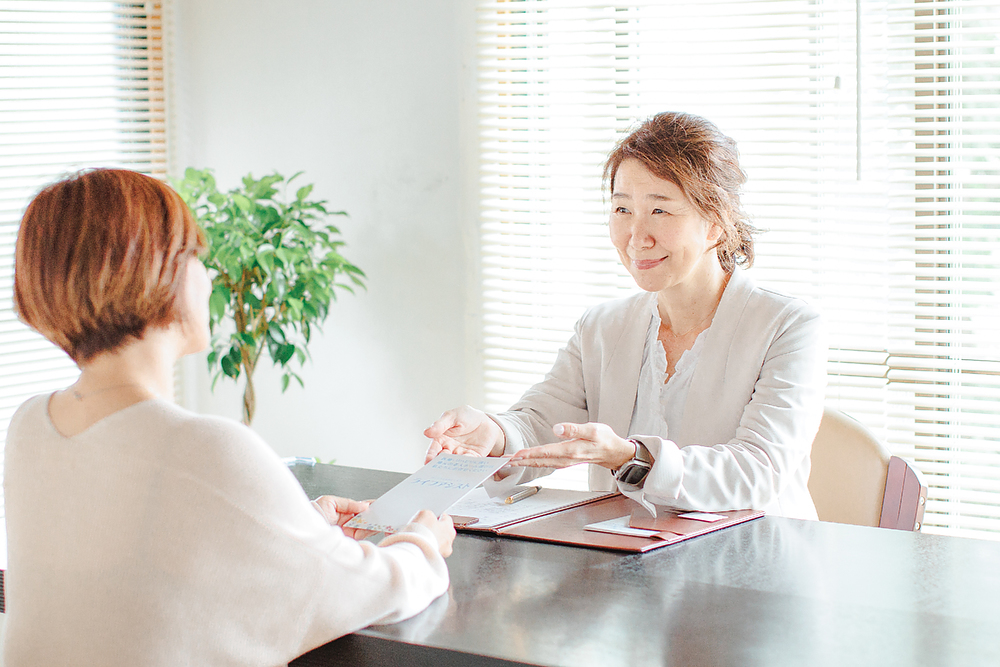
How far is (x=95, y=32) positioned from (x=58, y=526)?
3.09 m

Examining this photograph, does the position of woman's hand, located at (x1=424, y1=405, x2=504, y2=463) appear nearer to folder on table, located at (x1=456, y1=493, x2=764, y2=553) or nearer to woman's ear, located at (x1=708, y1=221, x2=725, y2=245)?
folder on table, located at (x1=456, y1=493, x2=764, y2=553)

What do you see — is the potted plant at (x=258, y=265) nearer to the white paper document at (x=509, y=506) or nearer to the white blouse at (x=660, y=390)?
the white blouse at (x=660, y=390)

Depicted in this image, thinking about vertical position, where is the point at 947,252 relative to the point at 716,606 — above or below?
above

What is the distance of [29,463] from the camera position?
1.10 metres

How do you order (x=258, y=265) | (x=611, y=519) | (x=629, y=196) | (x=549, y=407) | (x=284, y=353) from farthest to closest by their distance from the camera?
1. (x=284, y=353)
2. (x=258, y=265)
3. (x=549, y=407)
4. (x=629, y=196)
5. (x=611, y=519)

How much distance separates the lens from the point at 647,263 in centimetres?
203

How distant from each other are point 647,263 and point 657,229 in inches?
3.0

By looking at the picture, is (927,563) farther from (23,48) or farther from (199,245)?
(23,48)

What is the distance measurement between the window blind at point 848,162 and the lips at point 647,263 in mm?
1029

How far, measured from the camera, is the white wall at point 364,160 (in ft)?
11.3

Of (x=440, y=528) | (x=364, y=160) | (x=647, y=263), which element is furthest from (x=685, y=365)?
(x=364, y=160)

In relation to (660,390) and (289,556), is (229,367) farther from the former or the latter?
(289,556)

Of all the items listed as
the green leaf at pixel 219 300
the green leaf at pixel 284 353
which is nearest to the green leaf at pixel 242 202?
the green leaf at pixel 219 300

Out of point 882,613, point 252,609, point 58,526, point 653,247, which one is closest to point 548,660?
point 252,609
